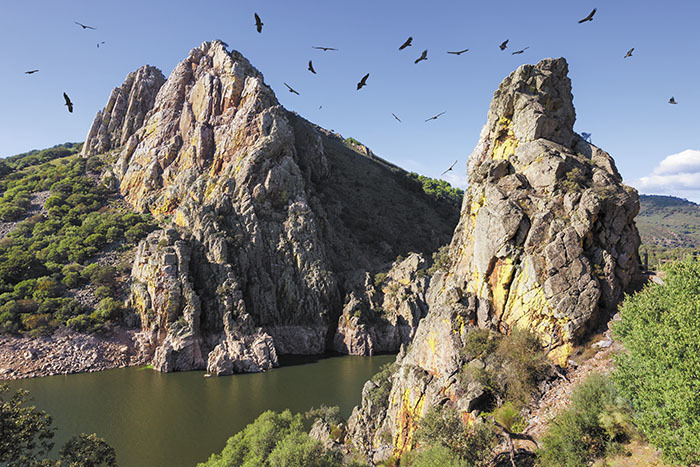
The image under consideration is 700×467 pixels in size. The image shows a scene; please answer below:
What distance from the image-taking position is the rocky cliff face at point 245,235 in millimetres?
56875

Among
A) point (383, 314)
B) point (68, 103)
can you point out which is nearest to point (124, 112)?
point (383, 314)

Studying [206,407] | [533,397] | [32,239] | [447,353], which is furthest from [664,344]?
[32,239]

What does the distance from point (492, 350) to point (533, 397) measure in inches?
147

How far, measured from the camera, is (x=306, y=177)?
86.1 metres

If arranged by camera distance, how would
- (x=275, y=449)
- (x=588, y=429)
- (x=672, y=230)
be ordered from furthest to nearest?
(x=672, y=230), (x=275, y=449), (x=588, y=429)

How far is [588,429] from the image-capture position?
15938 mm

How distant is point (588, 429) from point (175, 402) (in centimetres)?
3930

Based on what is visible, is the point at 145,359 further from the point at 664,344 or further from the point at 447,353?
the point at 664,344

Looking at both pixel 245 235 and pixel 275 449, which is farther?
pixel 245 235

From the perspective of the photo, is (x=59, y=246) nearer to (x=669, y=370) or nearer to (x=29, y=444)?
(x=29, y=444)

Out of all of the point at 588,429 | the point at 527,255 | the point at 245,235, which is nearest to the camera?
the point at 588,429

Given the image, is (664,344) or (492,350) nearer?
(664,344)

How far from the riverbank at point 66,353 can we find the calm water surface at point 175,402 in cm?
186

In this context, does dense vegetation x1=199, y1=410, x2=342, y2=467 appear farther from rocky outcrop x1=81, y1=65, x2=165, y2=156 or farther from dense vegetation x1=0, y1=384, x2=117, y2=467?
rocky outcrop x1=81, y1=65, x2=165, y2=156
